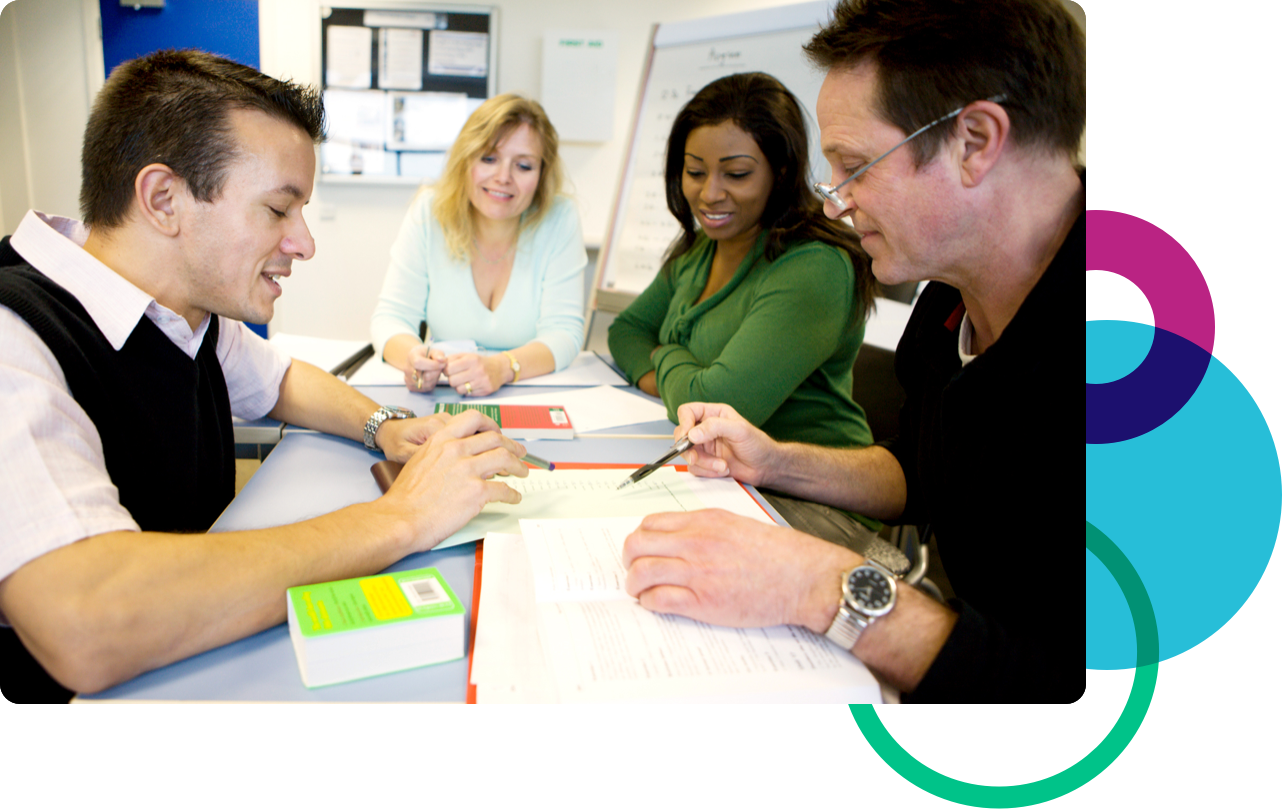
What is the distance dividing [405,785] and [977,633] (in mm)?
516

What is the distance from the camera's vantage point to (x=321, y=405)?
54.2 inches

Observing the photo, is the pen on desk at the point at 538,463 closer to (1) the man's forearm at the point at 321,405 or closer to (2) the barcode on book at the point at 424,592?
(1) the man's forearm at the point at 321,405

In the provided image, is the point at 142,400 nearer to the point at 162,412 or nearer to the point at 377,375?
the point at 162,412

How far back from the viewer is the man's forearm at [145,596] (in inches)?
23.4

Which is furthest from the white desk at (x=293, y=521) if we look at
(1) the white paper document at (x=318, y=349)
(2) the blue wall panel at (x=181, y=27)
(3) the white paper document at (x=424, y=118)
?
(2) the blue wall panel at (x=181, y=27)

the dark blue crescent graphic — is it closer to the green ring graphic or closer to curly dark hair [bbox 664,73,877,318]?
the green ring graphic

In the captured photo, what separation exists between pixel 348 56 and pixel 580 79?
1.20 metres

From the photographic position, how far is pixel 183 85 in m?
1.00

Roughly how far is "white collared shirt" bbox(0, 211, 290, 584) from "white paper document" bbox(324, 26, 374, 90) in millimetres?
3348

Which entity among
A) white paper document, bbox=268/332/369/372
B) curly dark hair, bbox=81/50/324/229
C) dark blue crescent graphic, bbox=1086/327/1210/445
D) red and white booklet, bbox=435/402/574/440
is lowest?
white paper document, bbox=268/332/369/372

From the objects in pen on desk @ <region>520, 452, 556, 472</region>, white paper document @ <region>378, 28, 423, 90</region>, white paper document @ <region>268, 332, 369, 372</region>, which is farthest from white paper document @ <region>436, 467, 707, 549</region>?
white paper document @ <region>378, 28, 423, 90</region>

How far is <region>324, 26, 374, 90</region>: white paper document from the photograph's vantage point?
390cm

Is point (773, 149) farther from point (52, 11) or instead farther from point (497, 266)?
point (52, 11)

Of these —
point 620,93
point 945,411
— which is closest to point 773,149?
point 945,411
